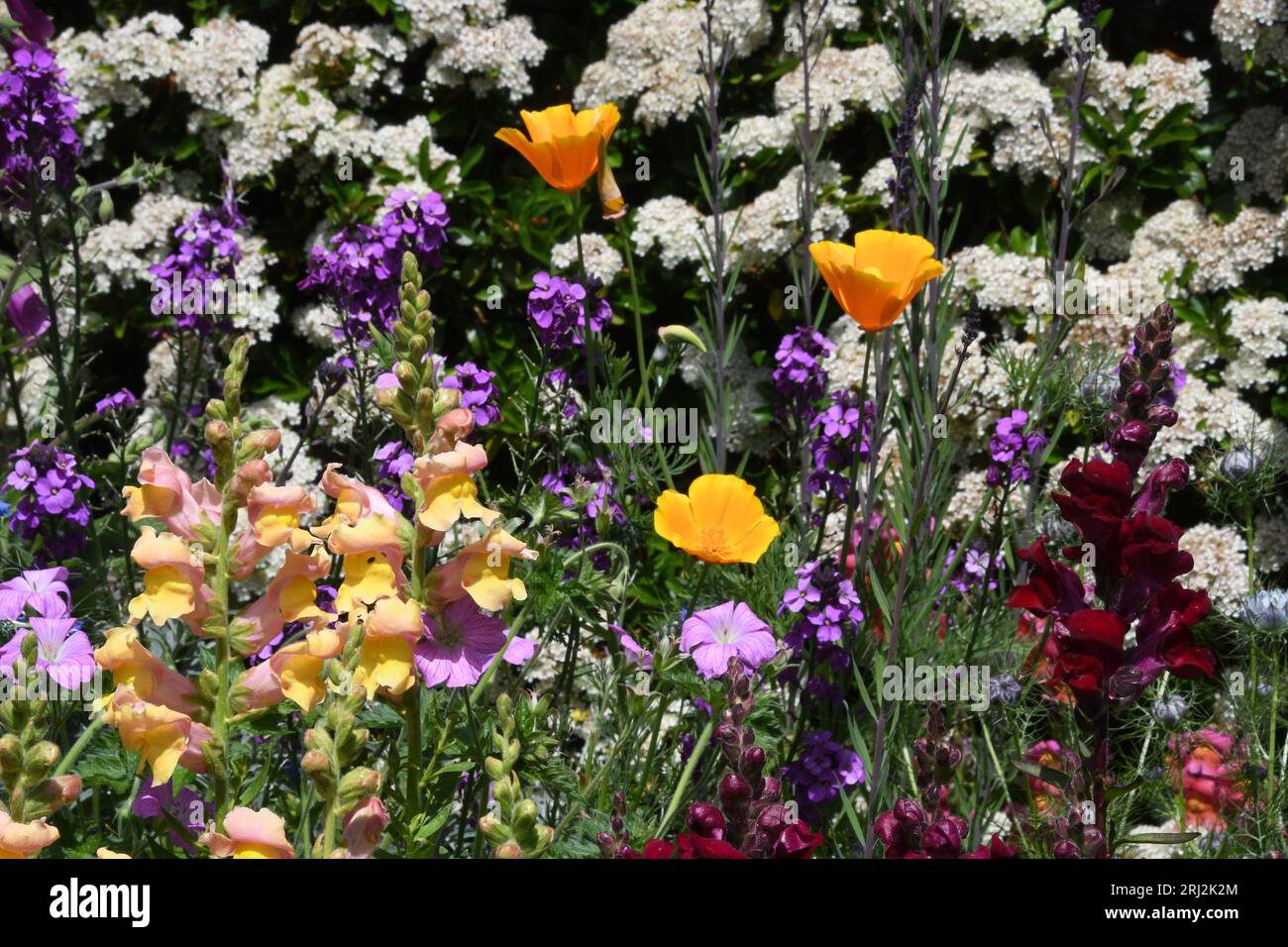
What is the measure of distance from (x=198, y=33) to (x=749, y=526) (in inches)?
119

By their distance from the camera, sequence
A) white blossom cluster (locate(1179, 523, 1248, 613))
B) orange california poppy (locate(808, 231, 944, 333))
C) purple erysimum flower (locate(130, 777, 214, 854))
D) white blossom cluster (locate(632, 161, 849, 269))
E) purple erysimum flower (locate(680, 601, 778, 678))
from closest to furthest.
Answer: purple erysimum flower (locate(130, 777, 214, 854)) < purple erysimum flower (locate(680, 601, 778, 678)) < orange california poppy (locate(808, 231, 944, 333)) < white blossom cluster (locate(1179, 523, 1248, 613)) < white blossom cluster (locate(632, 161, 849, 269))

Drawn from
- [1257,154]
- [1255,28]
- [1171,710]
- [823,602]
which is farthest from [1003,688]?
[1255,28]

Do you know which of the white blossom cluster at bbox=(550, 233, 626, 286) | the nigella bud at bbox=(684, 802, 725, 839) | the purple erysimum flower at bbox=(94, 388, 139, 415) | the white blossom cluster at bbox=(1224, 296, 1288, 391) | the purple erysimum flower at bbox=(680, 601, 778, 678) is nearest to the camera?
the nigella bud at bbox=(684, 802, 725, 839)

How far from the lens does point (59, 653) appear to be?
1.61 metres

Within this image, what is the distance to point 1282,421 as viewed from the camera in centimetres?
365

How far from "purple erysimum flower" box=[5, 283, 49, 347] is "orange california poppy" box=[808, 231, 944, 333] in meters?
2.12

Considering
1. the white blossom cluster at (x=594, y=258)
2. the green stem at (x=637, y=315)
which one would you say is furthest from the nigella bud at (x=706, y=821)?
the white blossom cluster at (x=594, y=258)

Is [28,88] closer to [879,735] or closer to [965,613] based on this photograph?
[879,735]

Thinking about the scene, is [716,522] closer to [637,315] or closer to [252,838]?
[637,315]

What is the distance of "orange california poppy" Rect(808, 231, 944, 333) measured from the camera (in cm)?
208

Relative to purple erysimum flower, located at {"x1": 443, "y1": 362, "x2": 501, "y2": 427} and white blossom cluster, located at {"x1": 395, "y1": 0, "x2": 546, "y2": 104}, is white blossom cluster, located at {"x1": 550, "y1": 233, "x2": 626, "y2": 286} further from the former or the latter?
purple erysimum flower, located at {"x1": 443, "y1": 362, "x2": 501, "y2": 427}

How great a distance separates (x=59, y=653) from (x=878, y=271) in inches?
53.3

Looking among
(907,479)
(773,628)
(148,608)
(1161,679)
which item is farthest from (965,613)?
(148,608)

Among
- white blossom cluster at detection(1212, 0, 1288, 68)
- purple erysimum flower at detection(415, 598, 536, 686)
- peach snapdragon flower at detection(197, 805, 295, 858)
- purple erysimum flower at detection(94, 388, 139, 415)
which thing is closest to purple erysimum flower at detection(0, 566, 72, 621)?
purple erysimum flower at detection(415, 598, 536, 686)
